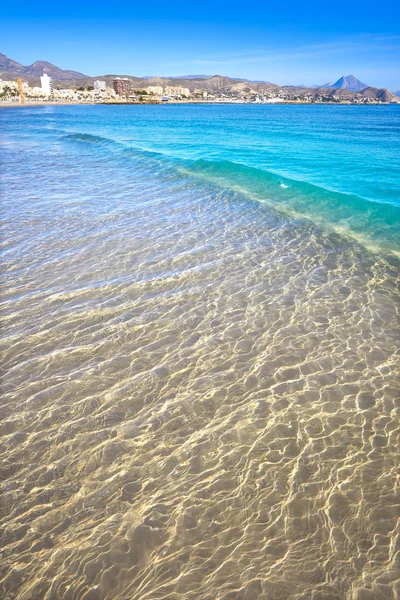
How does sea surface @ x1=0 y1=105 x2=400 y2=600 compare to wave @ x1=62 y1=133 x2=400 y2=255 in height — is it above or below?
below

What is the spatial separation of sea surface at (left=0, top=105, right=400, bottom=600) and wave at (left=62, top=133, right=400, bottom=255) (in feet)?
3.19

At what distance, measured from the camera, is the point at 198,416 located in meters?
4.53

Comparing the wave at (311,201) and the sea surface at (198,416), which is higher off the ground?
the wave at (311,201)

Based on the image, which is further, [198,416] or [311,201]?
[311,201]

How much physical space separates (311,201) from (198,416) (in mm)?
12916

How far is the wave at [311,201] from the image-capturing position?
11.7 metres

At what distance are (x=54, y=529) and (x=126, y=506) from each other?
67 cm

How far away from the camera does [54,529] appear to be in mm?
3303

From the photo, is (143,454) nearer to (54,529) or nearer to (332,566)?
(54,529)

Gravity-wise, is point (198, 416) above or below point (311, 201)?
below

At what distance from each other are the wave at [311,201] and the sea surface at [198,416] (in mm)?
973

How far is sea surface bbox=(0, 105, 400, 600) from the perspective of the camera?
312 cm

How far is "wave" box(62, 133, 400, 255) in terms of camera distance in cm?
1167

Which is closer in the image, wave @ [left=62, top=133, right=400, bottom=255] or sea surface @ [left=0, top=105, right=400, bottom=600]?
sea surface @ [left=0, top=105, right=400, bottom=600]
